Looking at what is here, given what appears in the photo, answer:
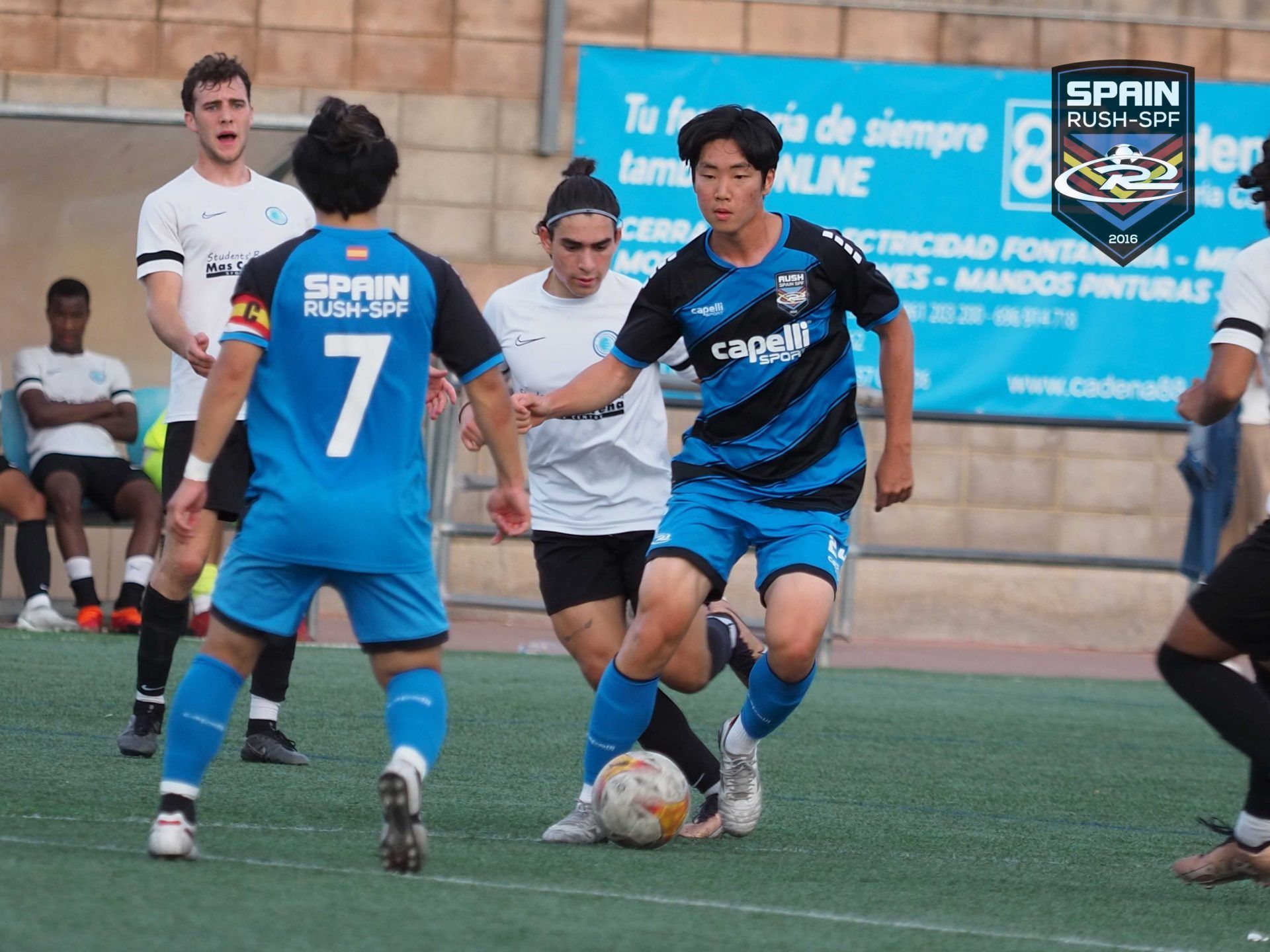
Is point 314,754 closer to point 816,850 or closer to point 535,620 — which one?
point 816,850

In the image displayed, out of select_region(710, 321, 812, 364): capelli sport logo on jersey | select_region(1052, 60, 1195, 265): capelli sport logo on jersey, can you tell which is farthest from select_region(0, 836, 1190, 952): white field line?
select_region(1052, 60, 1195, 265): capelli sport logo on jersey

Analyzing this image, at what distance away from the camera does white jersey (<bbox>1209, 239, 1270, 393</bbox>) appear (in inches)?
169

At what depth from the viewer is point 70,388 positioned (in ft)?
33.8

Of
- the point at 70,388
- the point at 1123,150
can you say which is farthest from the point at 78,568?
the point at 1123,150

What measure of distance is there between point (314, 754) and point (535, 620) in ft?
20.5

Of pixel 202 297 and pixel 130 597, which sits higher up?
pixel 202 297

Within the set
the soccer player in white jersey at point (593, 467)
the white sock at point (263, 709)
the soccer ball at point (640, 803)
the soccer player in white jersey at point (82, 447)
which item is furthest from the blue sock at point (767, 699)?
the soccer player in white jersey at point (82, 447)

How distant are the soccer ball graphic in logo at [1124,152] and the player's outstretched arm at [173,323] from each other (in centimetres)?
803

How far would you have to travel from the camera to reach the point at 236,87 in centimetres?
612

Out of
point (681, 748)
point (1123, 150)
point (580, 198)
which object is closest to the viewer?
point (681, 748)

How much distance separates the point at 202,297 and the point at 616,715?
2109mm

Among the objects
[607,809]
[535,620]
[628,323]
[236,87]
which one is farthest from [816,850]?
[535,620]

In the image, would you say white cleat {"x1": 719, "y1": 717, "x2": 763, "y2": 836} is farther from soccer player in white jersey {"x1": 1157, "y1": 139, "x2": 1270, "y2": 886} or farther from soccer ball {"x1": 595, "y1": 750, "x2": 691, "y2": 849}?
soccer player in white jersey {"x1": 1157, "y1": 139, "x2": 1270, "y2": 886}

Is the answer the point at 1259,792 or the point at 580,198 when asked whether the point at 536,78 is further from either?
the point at 1259,792
